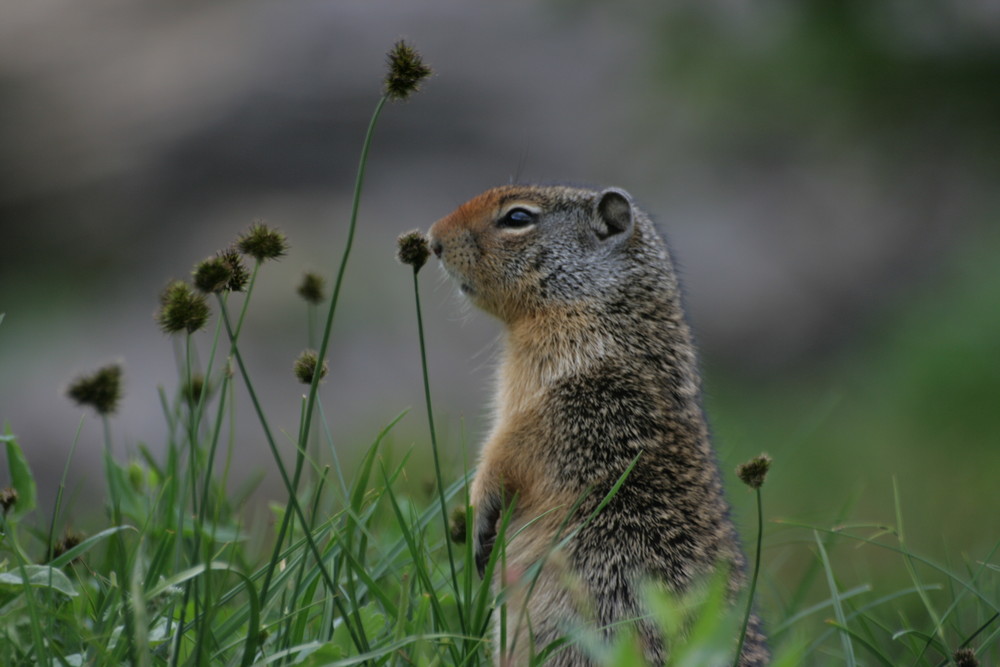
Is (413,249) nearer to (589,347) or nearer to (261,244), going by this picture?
(261,244)

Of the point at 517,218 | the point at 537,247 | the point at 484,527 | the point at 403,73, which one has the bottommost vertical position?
the point at 484,527

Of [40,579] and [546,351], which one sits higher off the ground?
[546,351]

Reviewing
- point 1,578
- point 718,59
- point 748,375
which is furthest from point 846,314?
point 1,578

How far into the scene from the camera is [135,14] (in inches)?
420

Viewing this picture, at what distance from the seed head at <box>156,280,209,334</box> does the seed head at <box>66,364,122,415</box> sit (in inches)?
22.9

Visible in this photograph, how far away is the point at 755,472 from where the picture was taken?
2.56m

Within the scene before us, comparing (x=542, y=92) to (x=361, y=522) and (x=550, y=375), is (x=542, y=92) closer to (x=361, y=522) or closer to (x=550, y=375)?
(x=550, y=375)

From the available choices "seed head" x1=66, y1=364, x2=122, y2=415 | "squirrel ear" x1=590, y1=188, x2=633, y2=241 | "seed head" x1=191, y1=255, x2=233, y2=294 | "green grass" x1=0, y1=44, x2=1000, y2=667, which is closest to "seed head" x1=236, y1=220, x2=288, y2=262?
"green grass" x1=0, y1=44, x2=1000, y2=667

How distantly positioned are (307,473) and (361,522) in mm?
3723

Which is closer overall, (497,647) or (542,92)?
(497,647)

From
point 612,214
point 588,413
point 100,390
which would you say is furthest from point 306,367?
point 612,214

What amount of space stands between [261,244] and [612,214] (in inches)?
68.7

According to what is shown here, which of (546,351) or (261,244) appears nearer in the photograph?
(261,244)

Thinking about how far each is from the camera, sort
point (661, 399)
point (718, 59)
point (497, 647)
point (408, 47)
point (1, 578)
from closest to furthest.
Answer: point (1, 578) < point (408, 47) < point (497, 647) < point (661, 399) < point (718, 59)
